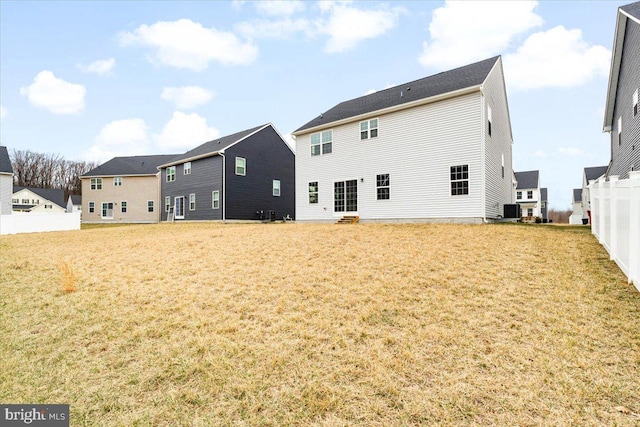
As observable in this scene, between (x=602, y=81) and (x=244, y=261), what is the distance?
19845 mm

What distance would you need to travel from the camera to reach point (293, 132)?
63.3ft

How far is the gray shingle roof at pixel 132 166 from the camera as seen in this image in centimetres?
3391

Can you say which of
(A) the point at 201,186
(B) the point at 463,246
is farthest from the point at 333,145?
(A) the point at 201,186

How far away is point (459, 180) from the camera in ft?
43.1

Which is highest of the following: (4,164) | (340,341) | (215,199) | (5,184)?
(4,164)

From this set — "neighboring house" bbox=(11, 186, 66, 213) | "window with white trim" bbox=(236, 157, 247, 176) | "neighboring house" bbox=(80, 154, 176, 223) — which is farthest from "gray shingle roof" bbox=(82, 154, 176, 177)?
"neighboring house" bbox=(11, 186, 66, 213)

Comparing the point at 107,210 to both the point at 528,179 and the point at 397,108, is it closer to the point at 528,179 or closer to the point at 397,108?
the point at 397,108

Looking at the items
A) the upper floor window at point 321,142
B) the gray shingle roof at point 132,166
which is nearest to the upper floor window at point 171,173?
the gray shingle roof at point 132,166

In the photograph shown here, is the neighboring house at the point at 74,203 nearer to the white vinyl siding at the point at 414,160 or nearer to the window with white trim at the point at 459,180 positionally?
the white vinyl siding at the point at 414,160

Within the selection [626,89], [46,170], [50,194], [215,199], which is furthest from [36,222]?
[46,170]

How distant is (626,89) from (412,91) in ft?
28.0

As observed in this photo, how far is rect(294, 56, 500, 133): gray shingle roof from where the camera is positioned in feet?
45.5

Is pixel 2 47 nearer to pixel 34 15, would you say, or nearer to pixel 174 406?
pixel 34 15
